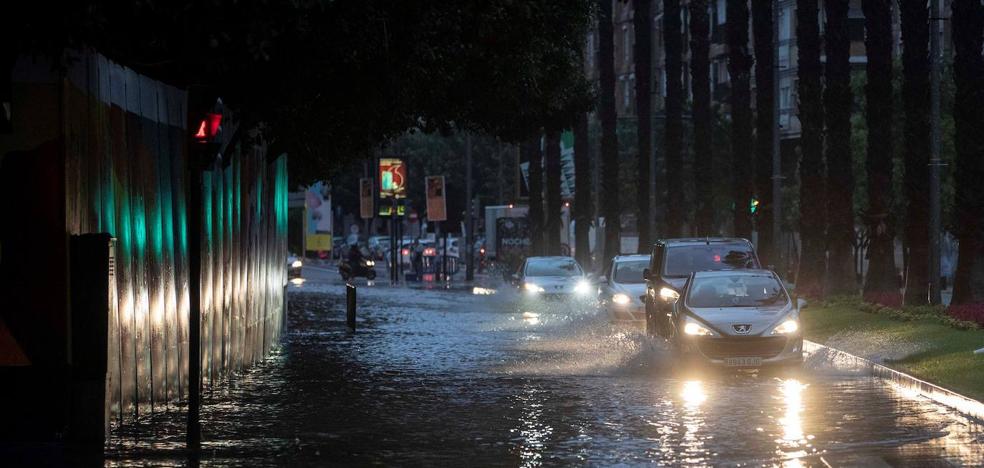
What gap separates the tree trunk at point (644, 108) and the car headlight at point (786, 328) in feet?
120

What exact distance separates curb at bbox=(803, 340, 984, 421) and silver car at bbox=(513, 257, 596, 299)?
1824 cm

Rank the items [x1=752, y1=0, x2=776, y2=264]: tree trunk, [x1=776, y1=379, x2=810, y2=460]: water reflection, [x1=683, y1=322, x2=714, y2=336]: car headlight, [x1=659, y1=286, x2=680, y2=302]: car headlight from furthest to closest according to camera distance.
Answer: [x1=752, y1=0, x2=776, y2=264]: tree trunk, [x1=659, y1=286, x2=680, y2=302]: car headlight, [x1=683, y1=322, x2=714, y2=336]: car headlight, [x1=776, y1=379, x2=810, y2=460]: water reflection

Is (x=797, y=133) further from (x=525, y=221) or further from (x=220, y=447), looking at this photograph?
(x=220, y=447)

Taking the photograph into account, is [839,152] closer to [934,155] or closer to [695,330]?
[934,155]

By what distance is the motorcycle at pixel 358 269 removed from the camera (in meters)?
70.8

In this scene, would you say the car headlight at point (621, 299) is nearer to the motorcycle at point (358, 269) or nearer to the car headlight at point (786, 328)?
the car headlight at point (786, 328)

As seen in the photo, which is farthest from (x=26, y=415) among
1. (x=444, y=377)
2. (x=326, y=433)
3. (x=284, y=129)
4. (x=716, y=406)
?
(x=284, y=129)

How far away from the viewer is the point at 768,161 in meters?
45.6

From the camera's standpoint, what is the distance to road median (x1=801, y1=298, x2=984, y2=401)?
19.9m

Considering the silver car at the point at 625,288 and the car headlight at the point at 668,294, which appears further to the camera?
the silver car at the point at 625,288

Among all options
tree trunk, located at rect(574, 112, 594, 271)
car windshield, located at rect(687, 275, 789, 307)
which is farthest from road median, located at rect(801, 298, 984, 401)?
tree trunk, located at rect(574, 112, 594, 271)

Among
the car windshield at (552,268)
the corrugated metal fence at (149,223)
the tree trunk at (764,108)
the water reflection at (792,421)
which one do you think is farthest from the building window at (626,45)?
the water reflection at (792,421)

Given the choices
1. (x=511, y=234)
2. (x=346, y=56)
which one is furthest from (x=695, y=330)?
(x=511, y=234)

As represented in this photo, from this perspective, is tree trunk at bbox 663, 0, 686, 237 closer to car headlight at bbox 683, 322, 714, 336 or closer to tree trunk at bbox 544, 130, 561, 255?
tree trunk at bbox 544, 130, 561, 255
